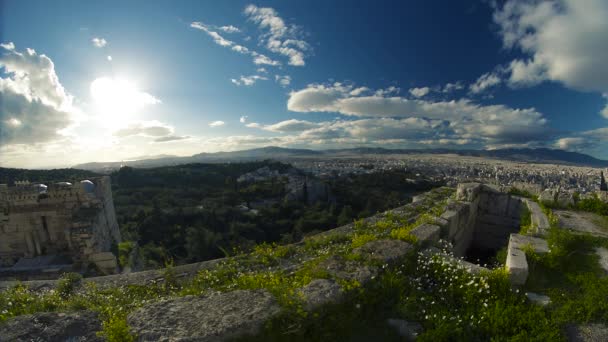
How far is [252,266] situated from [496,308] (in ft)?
11.7

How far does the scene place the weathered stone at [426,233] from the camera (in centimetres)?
431

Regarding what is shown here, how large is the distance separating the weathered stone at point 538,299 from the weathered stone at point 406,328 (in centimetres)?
160

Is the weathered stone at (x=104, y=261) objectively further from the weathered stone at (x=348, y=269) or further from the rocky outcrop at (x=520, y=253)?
the rocky outcrop at (x=520, y=253)

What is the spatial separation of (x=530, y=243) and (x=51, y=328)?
6462mm

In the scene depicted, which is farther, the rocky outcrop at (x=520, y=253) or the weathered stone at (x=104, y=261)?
the weathered stone at (x=104, y=261)

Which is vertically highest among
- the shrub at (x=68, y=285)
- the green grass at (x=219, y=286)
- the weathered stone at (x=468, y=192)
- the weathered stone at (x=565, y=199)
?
the weathered stone at (x=468, y=192)

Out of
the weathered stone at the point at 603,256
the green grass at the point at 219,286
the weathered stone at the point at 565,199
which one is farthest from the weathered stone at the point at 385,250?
the weathered stone at the point at 565,199

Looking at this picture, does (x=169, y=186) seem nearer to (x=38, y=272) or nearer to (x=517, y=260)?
(x=38, y=272)

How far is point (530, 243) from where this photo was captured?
439cm

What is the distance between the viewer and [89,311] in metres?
2.70

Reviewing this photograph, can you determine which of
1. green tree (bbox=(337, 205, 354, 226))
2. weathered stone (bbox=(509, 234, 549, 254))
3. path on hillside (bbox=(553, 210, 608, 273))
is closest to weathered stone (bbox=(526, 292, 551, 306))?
weathered stone (bbox=(509, 234, 549, 254))

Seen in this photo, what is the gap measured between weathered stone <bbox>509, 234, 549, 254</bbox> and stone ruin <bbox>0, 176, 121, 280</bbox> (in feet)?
34.5

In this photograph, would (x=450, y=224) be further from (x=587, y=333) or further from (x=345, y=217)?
(x=345, y=217)

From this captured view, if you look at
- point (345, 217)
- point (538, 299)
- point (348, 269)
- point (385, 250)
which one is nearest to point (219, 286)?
point (348, 269)
